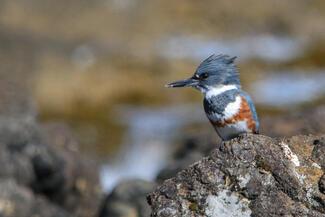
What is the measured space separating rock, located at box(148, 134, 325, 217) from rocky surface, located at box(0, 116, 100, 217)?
145 inches

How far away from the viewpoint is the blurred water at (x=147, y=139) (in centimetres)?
1575

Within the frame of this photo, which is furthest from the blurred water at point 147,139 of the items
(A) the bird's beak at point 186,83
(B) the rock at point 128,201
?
(A) the bird's beak at point 186,83

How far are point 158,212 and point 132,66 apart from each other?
49.6ft

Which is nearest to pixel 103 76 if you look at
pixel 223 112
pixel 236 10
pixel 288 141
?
pixel 236 10

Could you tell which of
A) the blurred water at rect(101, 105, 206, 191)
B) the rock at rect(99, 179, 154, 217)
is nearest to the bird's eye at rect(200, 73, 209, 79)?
the rock at rect(99, 179, 154, 217)

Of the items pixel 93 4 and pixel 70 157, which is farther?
pixel 93 4

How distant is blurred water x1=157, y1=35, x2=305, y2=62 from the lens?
20.6 meters

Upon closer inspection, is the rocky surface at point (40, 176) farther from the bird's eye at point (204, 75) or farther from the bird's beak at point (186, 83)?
the bird's eye at point (204, 75)

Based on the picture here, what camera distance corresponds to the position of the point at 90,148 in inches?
654

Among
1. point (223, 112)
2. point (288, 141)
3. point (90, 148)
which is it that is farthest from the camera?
point (90, 148)

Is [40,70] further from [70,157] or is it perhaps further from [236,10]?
[70,157]

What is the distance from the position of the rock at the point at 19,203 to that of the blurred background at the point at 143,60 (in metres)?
6.75

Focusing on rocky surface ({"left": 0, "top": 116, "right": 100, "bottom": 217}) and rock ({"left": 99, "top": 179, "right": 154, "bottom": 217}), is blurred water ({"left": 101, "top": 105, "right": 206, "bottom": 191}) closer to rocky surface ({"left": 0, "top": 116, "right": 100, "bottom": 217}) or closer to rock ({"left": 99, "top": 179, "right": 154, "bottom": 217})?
rocky surface ({"left": 0, "top": 116, "right": 100, "bottom": 217})

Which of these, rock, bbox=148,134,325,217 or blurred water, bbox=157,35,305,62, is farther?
blurred water, bbox=157,35,305,62
